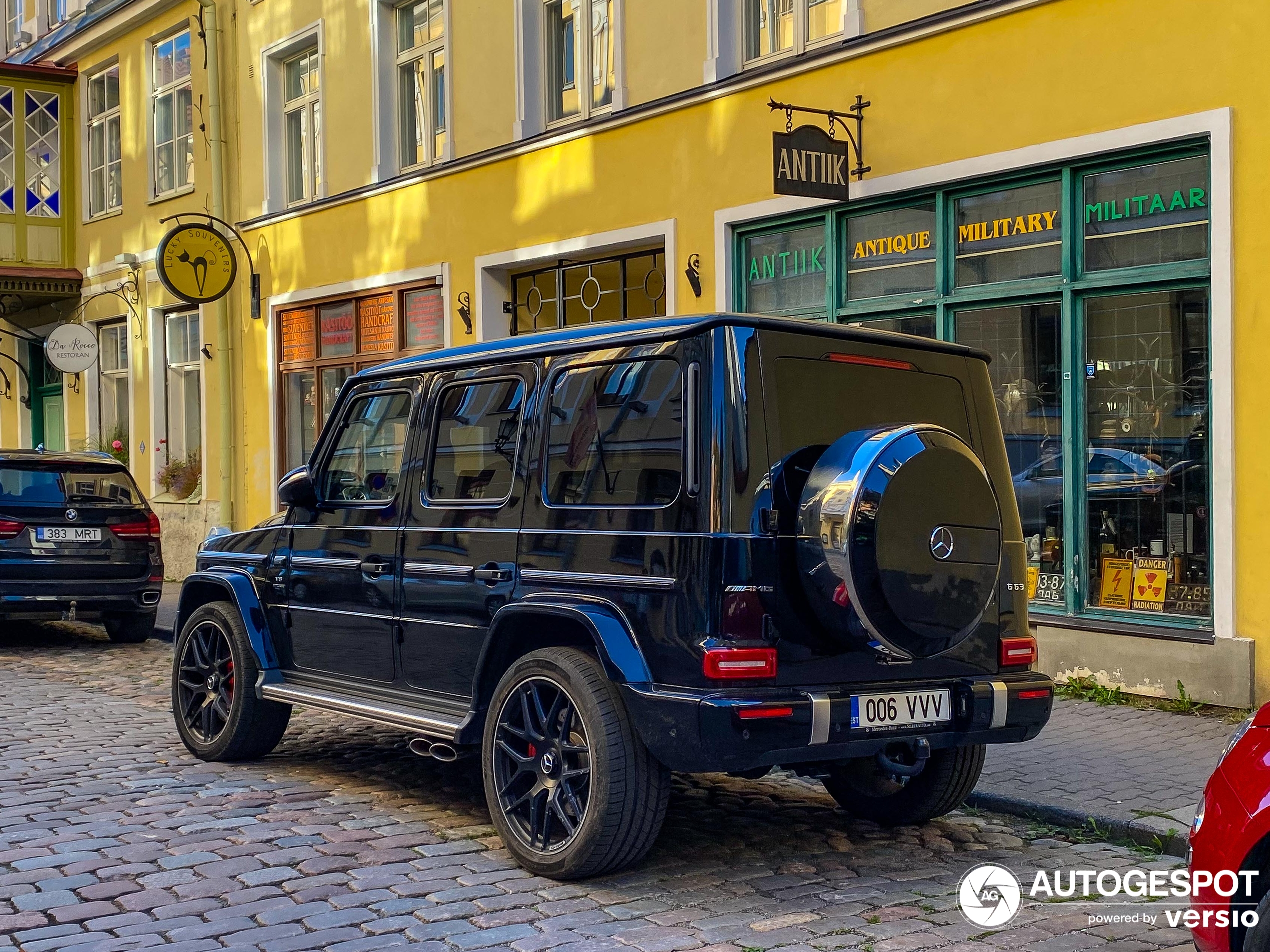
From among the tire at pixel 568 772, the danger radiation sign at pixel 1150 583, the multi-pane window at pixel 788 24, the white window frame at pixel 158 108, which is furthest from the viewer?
the white window frame at pixel 158 108

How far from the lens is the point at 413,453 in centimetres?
641

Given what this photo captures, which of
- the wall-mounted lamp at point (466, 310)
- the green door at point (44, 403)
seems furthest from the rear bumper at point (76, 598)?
the green door at point (44, 403)

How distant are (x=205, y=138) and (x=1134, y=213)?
1431 centimetres

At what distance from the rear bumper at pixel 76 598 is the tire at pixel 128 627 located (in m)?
0.28

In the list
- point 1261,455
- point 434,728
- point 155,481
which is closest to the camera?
point 434,728

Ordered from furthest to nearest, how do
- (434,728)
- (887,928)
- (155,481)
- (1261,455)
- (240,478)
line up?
(155,481)
(240,478)
(1261,455)
(434,728)
(887,928)

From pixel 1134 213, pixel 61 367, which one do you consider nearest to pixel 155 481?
pixel 61 367

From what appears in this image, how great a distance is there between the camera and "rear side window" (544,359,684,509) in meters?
5.20

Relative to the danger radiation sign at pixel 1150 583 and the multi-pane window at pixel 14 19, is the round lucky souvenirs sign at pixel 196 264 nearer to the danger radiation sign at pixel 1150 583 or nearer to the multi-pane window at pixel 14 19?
the multi-pane window at pixel 14 19

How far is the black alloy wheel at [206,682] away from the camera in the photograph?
7379mm

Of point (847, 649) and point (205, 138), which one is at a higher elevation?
point (205, 138)

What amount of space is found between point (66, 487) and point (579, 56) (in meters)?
6.10

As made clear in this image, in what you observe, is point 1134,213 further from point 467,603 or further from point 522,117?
point 522,117

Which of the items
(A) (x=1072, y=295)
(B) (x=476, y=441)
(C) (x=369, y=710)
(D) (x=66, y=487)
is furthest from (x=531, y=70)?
(C) (x=369, y=710)
